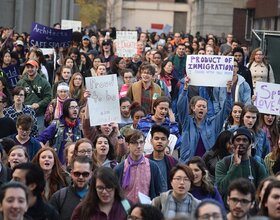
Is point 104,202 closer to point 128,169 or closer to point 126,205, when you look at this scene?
point 126,205

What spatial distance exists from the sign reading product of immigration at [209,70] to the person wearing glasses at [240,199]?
7572 millimetres

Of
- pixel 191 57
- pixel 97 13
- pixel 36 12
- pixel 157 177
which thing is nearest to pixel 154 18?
pixel 97 13

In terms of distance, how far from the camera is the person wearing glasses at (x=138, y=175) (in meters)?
11.4

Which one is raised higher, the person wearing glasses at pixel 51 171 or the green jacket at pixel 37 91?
the green jacket at pixel 37 91

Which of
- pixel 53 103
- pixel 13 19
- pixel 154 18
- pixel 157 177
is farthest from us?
pixel 154 18

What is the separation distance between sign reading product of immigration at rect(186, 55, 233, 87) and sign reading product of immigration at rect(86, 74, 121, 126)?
196 centimetres

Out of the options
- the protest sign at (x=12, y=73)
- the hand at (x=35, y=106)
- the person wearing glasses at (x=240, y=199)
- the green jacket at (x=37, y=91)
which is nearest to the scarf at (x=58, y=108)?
the hand at (x=35, y=106)

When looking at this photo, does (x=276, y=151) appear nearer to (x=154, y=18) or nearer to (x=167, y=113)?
(x=167, y=113)

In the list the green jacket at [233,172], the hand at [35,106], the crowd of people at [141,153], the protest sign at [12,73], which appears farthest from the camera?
the protest sign at [12,73]

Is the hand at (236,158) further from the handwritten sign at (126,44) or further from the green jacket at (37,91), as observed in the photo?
the handwritten sign at (126,44)

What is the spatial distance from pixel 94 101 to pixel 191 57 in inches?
107

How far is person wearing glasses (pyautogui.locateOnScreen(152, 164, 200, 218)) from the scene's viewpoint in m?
10.2

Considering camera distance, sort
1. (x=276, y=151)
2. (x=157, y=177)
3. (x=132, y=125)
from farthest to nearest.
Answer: (x=132, y=125) < (x=276, y=151) < (x=157, y=177)

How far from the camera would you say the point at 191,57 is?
57.6 feet
